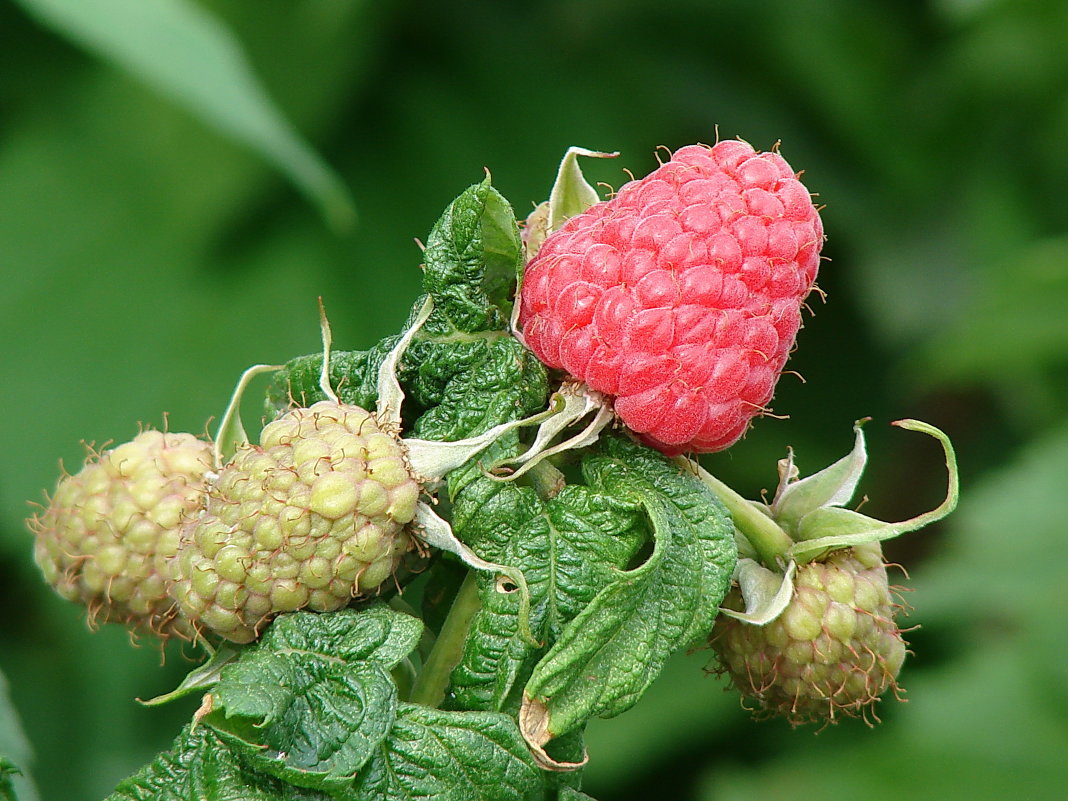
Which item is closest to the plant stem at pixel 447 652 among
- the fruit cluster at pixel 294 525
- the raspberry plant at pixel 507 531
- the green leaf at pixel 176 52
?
the raspberry plant at pixel 507 531

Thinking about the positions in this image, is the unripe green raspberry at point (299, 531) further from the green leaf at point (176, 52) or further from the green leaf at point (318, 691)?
the green leaf at point (176, 52)

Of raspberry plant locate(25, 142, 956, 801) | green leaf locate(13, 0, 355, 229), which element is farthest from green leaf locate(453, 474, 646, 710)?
green leaf locate(13, 0, 355, 229)

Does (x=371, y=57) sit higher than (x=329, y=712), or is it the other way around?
(x=371, y=57)

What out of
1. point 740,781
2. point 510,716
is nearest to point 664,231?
point 510,716

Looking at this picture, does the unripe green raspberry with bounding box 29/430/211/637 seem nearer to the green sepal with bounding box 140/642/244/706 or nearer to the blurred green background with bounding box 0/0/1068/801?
the green sepal with bounding box 140/642/244/706

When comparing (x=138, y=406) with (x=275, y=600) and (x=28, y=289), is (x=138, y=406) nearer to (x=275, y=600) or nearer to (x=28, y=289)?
(x=28, y=289)

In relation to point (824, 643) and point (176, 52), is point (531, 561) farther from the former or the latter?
point (176, 52)
